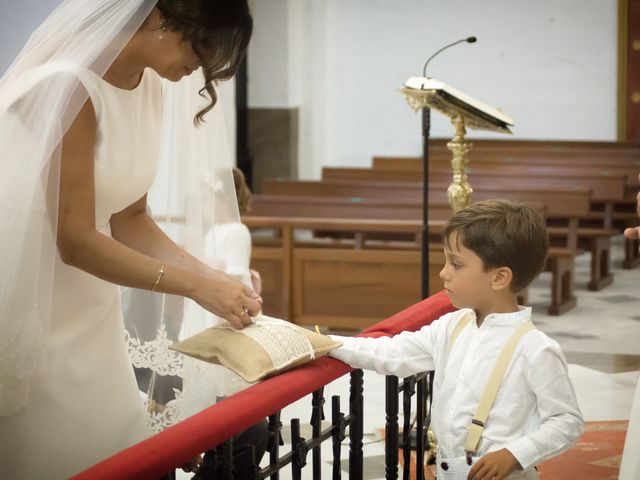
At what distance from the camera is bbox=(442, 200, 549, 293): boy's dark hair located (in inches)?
90.9

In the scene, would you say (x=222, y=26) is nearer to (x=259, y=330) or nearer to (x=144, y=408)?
(x=259, y=330)

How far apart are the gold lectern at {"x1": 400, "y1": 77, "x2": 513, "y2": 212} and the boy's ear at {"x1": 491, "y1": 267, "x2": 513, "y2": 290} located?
195 centimetres

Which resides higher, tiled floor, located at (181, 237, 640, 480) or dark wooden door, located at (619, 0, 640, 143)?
dark wooden door, located at (619, 0, 640, 143)

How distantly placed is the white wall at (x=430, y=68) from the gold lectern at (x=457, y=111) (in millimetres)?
9022

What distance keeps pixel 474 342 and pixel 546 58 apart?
1231 centimetres

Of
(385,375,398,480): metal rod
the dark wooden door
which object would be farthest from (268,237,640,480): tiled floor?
the dark wooden door

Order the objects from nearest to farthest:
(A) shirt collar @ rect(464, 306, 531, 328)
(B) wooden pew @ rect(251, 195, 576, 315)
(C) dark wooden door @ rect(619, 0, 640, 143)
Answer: (A) shirt collar @ rect(464, 306, 531, 328), (B) wooden pew @ rect(251, 195, 576, 315), (C) dark wooden door @ rect(619, 0, 640, 143)

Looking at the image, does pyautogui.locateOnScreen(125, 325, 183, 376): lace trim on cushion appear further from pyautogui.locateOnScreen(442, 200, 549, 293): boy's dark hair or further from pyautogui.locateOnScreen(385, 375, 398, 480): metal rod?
pyautogui.locateOnScreen(442, 200, 549, 293): boy's dark hair

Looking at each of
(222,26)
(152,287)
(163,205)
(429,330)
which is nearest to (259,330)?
(152,287)

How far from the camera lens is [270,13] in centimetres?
1327

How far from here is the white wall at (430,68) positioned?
45.5ft

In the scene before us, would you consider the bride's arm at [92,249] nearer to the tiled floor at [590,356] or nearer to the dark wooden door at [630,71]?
the tiled floor at [590,356]

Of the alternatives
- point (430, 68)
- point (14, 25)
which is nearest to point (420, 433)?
point (14, 25)

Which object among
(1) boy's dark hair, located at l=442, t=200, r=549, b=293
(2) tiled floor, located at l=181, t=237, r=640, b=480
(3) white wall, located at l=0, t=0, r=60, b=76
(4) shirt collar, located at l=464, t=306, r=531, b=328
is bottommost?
(2) tiled floor, located at l=181, t=237, r=640, b=480
